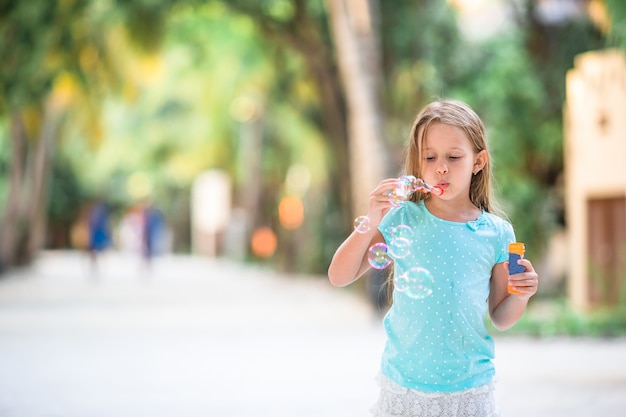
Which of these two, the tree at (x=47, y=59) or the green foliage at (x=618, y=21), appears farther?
the tree at (x=47, y=59)

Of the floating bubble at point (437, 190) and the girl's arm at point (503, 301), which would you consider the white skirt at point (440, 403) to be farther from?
the floating bubble at point (437, 190)

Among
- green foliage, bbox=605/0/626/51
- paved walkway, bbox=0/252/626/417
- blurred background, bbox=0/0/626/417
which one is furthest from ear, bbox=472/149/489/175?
green foliage, bbox=605/0/626/51

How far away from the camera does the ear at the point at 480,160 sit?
3979 mm

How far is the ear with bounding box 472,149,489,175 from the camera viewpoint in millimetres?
3979

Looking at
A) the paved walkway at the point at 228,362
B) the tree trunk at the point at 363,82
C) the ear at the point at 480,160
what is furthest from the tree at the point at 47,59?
the ear at the point at 480,160

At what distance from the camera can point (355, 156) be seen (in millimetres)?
17375

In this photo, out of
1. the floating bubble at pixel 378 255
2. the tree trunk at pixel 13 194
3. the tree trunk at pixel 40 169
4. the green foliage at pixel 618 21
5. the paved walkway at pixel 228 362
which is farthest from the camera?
the tree trunk at pixel 40 169

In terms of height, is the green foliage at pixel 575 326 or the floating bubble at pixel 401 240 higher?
the floating bubble at pixel 401 240

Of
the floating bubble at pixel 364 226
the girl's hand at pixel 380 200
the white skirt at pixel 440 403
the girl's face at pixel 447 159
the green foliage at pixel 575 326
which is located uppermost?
the girl's face at pixel 447 159

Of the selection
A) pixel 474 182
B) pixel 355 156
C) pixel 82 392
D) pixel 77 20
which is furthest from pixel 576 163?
pixel 474 182

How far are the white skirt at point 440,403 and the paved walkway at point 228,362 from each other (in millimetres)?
4001

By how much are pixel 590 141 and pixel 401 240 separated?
14.7m

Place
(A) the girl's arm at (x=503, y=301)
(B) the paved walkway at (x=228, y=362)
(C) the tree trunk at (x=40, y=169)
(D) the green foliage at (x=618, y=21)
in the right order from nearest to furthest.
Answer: (A) the girl's arm at (x=503, y=301) < (B) the paved walkway at (x=228, y=362) < (D) the green foliage at (x=618, y=21) < (C) the tree trunk at (x=40, y=169)

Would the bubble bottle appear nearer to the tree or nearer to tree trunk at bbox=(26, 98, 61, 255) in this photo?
the tree
